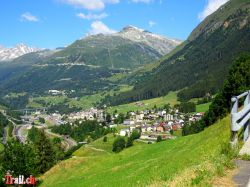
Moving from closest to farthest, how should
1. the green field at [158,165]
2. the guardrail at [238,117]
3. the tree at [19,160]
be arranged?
the green field at [158,165] < the guardrail at [238,117] < the tree at [19,160]

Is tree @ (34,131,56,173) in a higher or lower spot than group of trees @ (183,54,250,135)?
lower

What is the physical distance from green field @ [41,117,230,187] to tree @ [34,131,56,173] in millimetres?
29883

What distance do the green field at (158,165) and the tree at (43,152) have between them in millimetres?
29883

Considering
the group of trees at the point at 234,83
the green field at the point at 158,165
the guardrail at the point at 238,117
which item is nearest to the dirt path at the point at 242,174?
the green field at the point at 158,165

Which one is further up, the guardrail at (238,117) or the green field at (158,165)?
the guardrail at (238,117)

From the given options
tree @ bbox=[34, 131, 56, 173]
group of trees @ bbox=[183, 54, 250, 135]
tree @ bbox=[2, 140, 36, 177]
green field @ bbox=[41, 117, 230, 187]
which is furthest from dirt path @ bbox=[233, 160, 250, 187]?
tree @ bbox=[34, 131, 56, 173]

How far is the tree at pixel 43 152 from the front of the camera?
299ft

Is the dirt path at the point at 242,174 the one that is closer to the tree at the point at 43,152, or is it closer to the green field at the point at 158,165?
the green field at the point at 158,165

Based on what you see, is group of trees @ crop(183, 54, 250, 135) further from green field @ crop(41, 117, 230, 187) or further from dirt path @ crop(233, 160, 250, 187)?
dirt path @ crop(233, 160, 250, 187)

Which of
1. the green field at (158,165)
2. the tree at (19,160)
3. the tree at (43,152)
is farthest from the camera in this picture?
the tree at (43,152)

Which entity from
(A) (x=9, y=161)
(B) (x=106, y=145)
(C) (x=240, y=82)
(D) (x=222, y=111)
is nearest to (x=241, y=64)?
(C) (x=240, y=82)

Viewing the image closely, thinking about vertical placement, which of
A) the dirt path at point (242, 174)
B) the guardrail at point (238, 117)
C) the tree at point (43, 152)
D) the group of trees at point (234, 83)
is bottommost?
the tree at point (43, 152)

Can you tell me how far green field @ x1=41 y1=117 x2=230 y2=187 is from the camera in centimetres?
1281

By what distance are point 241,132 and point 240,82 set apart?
41.8m
